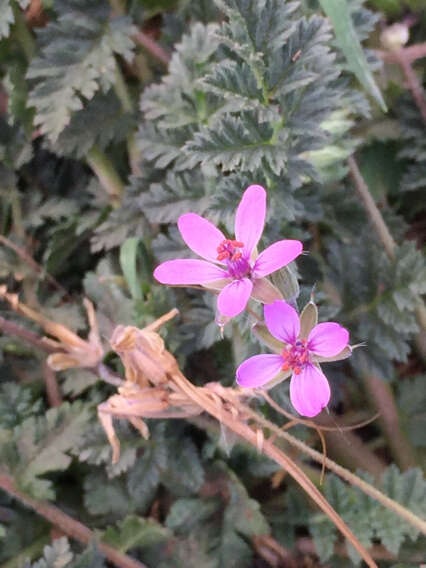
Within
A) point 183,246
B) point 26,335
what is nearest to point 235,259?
point 183,246

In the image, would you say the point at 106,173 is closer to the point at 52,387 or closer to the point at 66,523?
the point at 52,387

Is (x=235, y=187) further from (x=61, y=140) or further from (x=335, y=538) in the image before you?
(x=335, y=538)

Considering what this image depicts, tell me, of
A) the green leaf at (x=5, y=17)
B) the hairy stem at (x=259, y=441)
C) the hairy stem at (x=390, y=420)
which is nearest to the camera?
the hairy stem at (x=259, y=441)

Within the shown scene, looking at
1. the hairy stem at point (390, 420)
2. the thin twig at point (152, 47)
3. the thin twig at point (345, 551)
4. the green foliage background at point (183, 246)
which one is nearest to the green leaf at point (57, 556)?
the green foliage background at point (183, 246)

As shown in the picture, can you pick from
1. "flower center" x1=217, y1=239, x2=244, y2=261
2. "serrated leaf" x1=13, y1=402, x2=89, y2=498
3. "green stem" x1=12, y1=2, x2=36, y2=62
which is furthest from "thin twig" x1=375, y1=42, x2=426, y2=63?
"serrated leaf" x1=13, y1=402, x2=89, y2=498

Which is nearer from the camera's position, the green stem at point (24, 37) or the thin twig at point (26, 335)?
the thin twig at point (26, 335)

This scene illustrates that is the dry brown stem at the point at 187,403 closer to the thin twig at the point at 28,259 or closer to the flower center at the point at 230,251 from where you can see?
the flower center at the point at 230,251

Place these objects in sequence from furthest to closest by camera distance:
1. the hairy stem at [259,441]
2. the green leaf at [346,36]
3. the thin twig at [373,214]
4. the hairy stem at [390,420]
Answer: the hairy stem at [390,420] → the thin twig at [373,214] → the green leaf at [346,36] → the hairy stem at [259,441]
